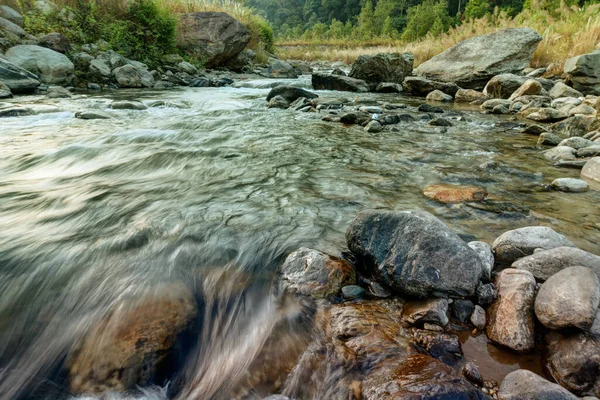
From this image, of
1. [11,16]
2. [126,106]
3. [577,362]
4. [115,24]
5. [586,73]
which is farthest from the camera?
[115,24]

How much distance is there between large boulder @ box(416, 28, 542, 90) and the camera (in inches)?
374

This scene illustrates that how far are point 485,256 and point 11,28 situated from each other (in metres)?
12.6

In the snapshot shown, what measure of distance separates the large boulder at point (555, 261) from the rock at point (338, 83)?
372 inches

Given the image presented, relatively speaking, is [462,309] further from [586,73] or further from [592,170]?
[586,73]

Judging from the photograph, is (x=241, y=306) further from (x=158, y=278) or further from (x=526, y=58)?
(x=526, y=58)

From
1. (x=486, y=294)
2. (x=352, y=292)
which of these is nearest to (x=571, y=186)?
(x=486, y=294)

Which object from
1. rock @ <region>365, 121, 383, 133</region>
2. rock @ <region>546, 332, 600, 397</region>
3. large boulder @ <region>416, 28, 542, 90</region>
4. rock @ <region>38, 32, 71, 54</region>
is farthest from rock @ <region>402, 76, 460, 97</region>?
rock @ <region>38, 32, 71, 54</region>

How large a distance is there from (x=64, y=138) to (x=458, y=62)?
10.3m

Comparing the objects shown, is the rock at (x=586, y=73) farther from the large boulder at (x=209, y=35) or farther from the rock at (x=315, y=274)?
the large boulder at (x=209, y=35)

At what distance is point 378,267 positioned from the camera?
1787 mm

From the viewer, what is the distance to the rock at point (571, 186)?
293 centimetres

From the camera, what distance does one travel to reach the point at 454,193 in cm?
284

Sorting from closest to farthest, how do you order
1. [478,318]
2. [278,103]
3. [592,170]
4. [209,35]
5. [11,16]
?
[478,318], [592,170], [278,103], [11,16], [209,35]

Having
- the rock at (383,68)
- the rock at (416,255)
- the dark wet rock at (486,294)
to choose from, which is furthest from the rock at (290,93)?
the dark wet rock at (486,294)
